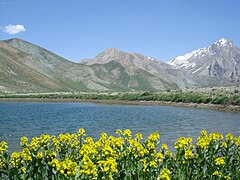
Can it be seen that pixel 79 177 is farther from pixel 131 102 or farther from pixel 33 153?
pixel 131 102

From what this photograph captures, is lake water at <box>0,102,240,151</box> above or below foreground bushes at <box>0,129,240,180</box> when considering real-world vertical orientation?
below

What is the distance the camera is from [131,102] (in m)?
99.6

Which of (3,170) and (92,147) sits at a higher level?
(92,147)

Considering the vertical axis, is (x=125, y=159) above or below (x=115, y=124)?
above

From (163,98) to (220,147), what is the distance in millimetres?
83155

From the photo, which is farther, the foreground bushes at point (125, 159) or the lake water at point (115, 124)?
the lake water at point (115, 124)

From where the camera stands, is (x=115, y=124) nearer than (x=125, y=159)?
No

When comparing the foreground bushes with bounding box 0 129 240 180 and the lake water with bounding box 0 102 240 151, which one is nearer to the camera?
the foreground bushes with bounding box 0 129 240 180

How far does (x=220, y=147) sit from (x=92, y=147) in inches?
145

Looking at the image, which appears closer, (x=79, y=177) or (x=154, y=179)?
(x=79, y=177)

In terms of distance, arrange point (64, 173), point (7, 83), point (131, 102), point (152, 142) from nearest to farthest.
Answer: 1. point (64, 173)
2. point (152, 142)
3. point (131, 102)
4. point (7, 83)

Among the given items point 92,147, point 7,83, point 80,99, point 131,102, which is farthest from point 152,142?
point 7,83

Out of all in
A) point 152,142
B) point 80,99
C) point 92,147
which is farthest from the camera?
point 80,99

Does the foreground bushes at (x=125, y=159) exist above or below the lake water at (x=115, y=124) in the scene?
above
